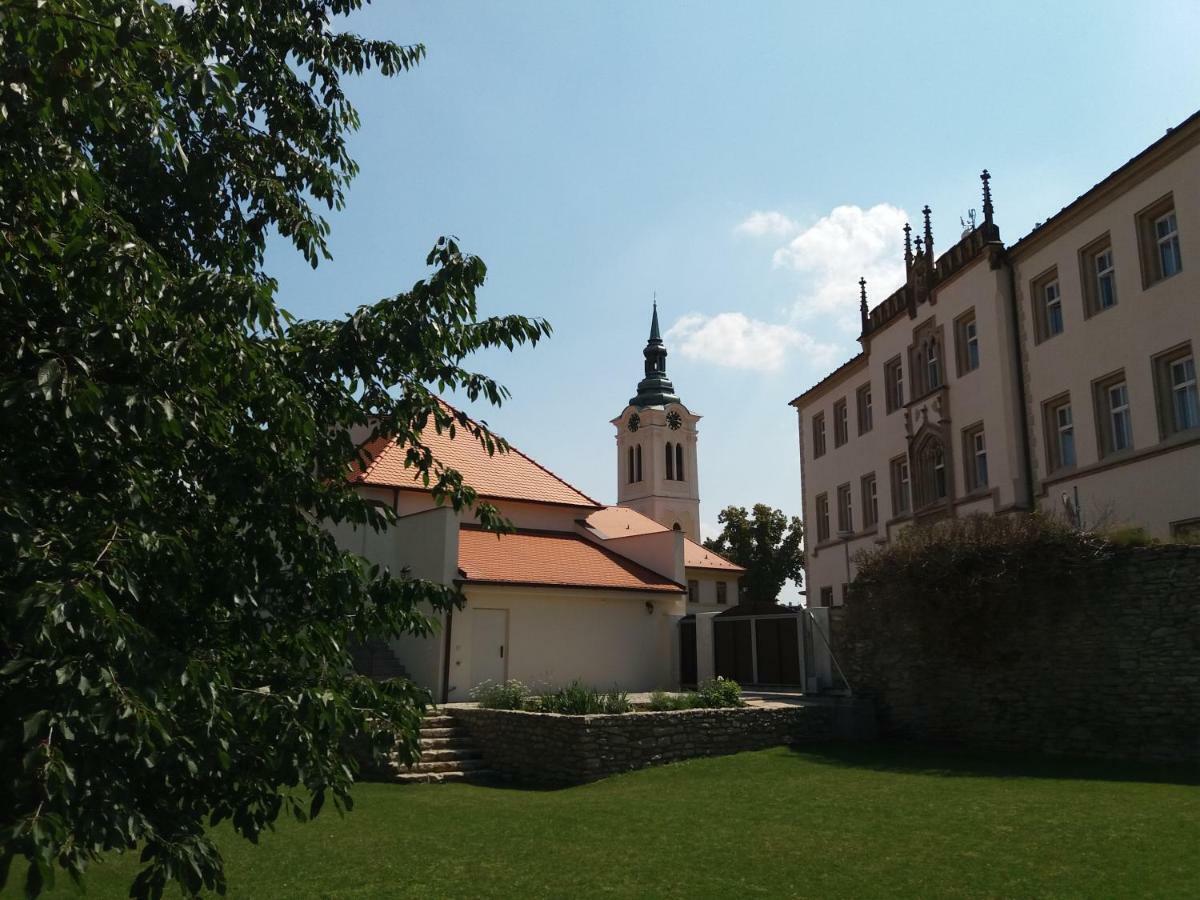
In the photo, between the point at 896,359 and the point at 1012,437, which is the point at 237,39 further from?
the point at 896,359

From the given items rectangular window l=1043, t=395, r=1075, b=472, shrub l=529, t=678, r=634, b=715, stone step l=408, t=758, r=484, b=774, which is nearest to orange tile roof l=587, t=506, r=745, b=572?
rectangular window l=1043, t=395, r=1075, b=472

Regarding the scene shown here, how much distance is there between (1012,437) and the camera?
967 inches

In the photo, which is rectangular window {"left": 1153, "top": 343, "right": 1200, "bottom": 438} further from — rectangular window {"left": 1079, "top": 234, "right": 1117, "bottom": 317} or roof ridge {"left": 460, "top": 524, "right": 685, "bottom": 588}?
roof ridge {"left": 460, "top": 524, "right": 685, "bottom": 588}

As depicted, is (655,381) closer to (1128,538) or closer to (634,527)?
(634,527)

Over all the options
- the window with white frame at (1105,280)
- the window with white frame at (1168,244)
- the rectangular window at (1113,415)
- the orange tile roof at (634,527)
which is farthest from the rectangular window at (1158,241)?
the orange tile roof at (634,527)

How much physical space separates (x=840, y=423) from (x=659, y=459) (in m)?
38.7

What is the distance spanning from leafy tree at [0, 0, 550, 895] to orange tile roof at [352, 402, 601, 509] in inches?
755

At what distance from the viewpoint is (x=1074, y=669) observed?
15.6m

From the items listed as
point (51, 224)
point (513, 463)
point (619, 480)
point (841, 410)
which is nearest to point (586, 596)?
point (513, 463)

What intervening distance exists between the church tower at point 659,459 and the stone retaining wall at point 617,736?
176 feet

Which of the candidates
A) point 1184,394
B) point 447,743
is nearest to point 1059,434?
point 1184,394

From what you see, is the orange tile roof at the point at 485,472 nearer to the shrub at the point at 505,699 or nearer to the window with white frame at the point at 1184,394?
the shrub at the point at 505,699

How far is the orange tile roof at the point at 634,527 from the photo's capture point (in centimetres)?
4550

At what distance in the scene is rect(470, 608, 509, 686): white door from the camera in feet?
74.6
